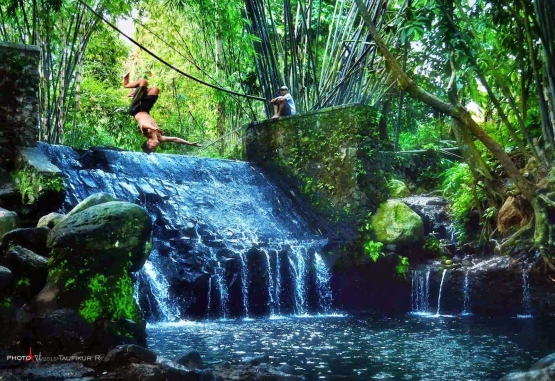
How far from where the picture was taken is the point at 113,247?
490 cm

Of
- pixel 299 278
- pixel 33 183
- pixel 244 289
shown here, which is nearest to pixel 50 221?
pixel 33 183

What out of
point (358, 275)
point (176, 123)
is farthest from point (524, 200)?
point (176, 123)

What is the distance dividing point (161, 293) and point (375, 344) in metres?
2.62

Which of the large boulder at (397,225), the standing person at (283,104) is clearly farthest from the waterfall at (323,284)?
the standing person at (283,104)

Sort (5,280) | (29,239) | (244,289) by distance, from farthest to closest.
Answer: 1. (244,289)
2. (29,239)
3. (5,280)

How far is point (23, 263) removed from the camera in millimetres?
Answer: 4785

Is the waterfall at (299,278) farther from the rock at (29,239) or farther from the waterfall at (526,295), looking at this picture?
the rock at (29,239)

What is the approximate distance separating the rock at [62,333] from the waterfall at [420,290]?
5.60 m

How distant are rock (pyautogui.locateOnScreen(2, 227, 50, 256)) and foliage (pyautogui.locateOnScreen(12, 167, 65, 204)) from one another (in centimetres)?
150

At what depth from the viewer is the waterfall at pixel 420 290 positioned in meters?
8.92

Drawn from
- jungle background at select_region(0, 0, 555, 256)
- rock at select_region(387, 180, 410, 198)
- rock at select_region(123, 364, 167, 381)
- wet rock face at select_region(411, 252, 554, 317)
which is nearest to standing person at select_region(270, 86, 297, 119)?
jungle background at select_region(0, 0, 555, 256)

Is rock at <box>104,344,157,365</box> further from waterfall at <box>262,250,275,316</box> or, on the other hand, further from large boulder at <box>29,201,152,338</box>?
waterfall at <box>262,250,275,316</box>

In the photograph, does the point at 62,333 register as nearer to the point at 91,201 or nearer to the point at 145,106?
the point at 91,201

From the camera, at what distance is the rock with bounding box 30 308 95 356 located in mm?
4383
